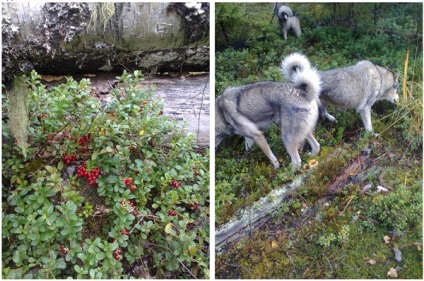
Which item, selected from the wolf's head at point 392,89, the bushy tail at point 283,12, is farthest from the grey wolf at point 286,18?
the wolf's head at point 392,89

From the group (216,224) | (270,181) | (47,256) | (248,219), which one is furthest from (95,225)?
(270,181)

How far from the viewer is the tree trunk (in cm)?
183

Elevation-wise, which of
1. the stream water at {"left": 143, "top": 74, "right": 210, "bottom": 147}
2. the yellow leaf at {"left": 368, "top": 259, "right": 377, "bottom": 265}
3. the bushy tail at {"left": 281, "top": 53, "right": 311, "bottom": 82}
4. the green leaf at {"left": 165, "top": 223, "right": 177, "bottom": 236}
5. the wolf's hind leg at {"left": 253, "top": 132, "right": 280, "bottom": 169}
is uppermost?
the bushy tail at {"left": 281, "top": 53, "right": 311, "bottom": 82}

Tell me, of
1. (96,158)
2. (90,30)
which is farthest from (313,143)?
(90,30)

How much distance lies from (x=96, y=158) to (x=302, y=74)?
1029mm

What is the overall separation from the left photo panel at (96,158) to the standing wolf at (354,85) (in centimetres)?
49

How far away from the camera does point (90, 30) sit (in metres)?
1.90

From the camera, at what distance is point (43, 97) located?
2.05 meters

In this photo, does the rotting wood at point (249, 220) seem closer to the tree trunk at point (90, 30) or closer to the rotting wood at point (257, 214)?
the rotting wood at point (257, 214)

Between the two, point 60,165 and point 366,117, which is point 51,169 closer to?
point 60,165

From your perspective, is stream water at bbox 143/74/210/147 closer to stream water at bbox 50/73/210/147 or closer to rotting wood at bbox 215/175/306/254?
stream water at bbox 50/73/210/147

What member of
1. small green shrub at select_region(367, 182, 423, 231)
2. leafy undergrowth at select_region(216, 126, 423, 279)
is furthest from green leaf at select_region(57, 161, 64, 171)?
small green shrub at select_region(367, 182, 423, 231)

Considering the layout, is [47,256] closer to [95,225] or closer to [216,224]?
[95,225]

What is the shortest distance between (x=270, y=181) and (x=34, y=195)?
1.02 m
